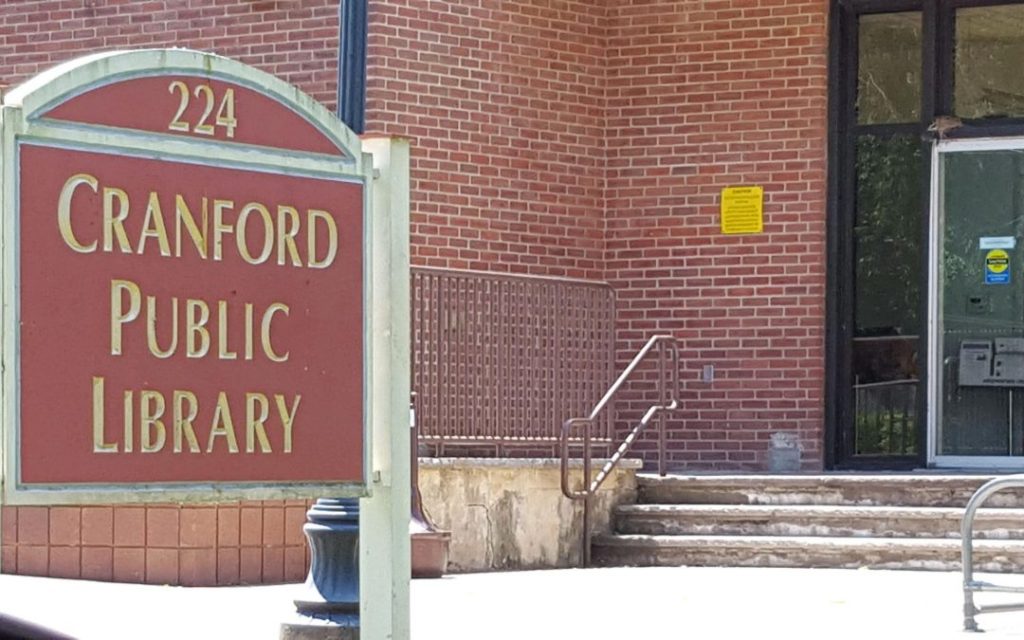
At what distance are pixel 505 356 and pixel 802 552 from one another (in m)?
2.22

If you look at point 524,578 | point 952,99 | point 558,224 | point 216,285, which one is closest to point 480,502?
point 524,578

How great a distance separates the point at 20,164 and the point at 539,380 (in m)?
8.11

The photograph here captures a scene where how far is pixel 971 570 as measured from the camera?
874 centimetres

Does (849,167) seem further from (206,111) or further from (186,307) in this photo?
(186,307)

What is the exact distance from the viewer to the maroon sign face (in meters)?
4.35

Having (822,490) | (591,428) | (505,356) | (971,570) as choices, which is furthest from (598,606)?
(822,490)

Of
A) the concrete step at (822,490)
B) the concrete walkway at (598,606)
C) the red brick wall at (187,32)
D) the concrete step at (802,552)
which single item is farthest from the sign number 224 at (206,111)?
the concrete step at (822,490)

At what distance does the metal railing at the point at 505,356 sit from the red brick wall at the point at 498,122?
943 millimetres

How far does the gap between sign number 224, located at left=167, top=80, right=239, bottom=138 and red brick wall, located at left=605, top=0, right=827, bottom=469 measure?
9.32 meters

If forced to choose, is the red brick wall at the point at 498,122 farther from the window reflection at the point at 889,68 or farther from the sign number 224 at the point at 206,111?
the sign number 224 at the point at 206,111

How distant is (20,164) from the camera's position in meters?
4.32

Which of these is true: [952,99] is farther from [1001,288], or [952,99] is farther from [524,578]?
[524,578]

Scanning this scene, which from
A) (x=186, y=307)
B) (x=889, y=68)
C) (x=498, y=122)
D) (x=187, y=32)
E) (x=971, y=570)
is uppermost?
(x=187, y=32)

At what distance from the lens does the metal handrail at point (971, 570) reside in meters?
8.52
